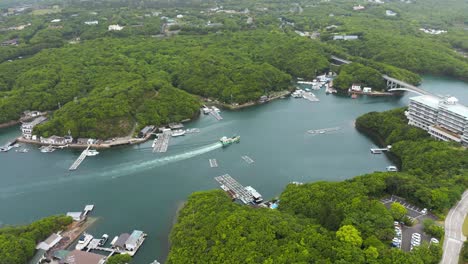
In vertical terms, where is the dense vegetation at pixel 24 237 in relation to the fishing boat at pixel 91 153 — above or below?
above

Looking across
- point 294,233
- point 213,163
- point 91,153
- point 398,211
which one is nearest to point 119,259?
point 294,233

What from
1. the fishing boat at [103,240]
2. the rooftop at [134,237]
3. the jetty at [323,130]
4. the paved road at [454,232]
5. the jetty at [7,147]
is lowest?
the fishing boat at [103,240]

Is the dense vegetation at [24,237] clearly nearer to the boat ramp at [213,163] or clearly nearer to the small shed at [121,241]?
the small shed at [121,241]

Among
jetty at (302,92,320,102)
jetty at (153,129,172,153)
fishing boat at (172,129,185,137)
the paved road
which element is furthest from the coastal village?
jetty at (302,92,320,102)

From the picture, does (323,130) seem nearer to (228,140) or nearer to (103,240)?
(228,140)

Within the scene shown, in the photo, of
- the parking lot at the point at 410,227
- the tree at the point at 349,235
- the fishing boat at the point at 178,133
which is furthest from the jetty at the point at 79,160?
the parking lot at the point at 410,227

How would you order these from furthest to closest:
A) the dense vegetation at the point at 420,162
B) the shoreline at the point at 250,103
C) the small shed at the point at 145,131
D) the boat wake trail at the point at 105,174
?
1. the shoreline at the point at 250,103
2. the small shed at the point at 145,131
3. the boat wake trail at the point at 105,174
4. the dense vegetation at the point at 420,162

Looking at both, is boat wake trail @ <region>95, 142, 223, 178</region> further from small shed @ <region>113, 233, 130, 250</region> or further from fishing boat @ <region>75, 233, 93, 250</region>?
small shed @ <region>113, 233, 130, 250</region>

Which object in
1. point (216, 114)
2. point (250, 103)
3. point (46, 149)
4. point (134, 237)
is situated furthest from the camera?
point (250, 103)
